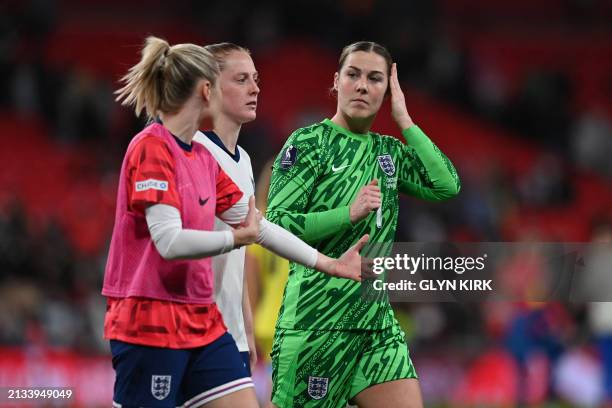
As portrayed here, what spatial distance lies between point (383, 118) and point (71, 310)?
6.90 metres

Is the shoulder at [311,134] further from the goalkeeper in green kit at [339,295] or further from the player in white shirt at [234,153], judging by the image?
the player in white shirt at [234,153]

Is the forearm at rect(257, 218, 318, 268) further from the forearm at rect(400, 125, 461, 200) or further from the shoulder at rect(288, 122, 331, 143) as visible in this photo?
the forearm at rect(400, 125, 461, 200)

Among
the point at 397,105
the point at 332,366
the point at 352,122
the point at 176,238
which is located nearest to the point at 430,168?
the point at 397,105

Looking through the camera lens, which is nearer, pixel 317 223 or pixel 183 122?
pixel 183 122

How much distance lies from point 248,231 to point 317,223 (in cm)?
93

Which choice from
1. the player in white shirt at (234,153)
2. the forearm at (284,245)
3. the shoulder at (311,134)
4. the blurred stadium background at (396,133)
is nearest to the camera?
the forearm at (284,245)

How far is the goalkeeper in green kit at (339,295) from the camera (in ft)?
18.6

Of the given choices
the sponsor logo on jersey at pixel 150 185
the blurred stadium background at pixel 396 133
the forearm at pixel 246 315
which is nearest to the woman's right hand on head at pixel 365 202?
the forearm at pixel 246 315

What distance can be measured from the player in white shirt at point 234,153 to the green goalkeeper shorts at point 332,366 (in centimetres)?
26

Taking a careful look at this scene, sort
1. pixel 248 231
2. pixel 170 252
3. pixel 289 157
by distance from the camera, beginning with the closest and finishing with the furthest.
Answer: pixel 170 252, pixel 248 231, pixel 289 157

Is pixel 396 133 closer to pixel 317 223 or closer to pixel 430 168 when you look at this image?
pixel 430 168

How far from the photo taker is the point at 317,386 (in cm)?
570

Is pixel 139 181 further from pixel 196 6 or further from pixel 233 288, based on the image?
pixel 196 6

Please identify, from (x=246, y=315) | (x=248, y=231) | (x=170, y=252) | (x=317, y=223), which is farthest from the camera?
(x=246, y=315)
